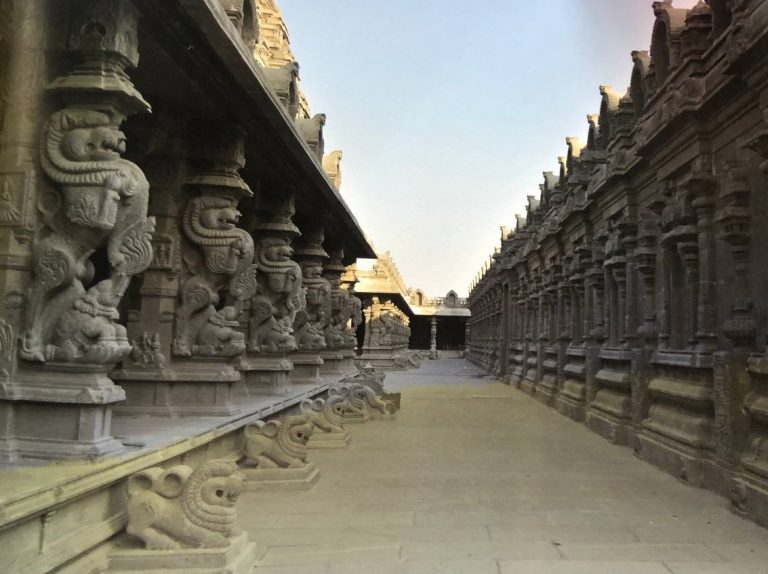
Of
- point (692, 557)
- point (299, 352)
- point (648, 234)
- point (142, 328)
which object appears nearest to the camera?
point (692, 557)

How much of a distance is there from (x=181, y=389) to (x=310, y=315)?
5714mm

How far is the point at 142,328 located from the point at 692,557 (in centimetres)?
512

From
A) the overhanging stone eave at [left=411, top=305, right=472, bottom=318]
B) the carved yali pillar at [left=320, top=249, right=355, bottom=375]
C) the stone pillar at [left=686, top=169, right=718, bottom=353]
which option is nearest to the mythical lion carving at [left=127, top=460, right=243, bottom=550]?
the stone pillar at [left=686, top=169, right=718, bottom=353]

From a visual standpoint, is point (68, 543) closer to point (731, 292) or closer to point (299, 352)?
point (731, 292)

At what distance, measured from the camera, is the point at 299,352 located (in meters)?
11.8

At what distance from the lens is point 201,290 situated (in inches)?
256

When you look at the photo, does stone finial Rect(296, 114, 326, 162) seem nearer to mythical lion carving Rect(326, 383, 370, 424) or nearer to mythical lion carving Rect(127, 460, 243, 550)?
mythical lion carving Rect(326, 383, 370, 424)

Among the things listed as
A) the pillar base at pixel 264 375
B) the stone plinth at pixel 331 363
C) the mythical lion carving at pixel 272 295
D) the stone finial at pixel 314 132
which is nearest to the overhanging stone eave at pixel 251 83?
the stone finial at pixel 314 132

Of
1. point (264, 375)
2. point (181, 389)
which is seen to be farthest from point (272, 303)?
point (181, 389)

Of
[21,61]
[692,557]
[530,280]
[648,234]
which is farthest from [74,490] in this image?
[530,280]

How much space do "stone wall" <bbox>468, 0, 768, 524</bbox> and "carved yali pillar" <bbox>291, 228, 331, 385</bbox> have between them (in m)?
4.93

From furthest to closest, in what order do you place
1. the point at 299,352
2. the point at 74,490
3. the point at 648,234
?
1. the point at 299,352
2. the point at 648,234
3. the point at 74,490

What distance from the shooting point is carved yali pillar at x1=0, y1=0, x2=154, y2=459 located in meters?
3.83

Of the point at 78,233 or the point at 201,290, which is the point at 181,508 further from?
the point at 201,290
